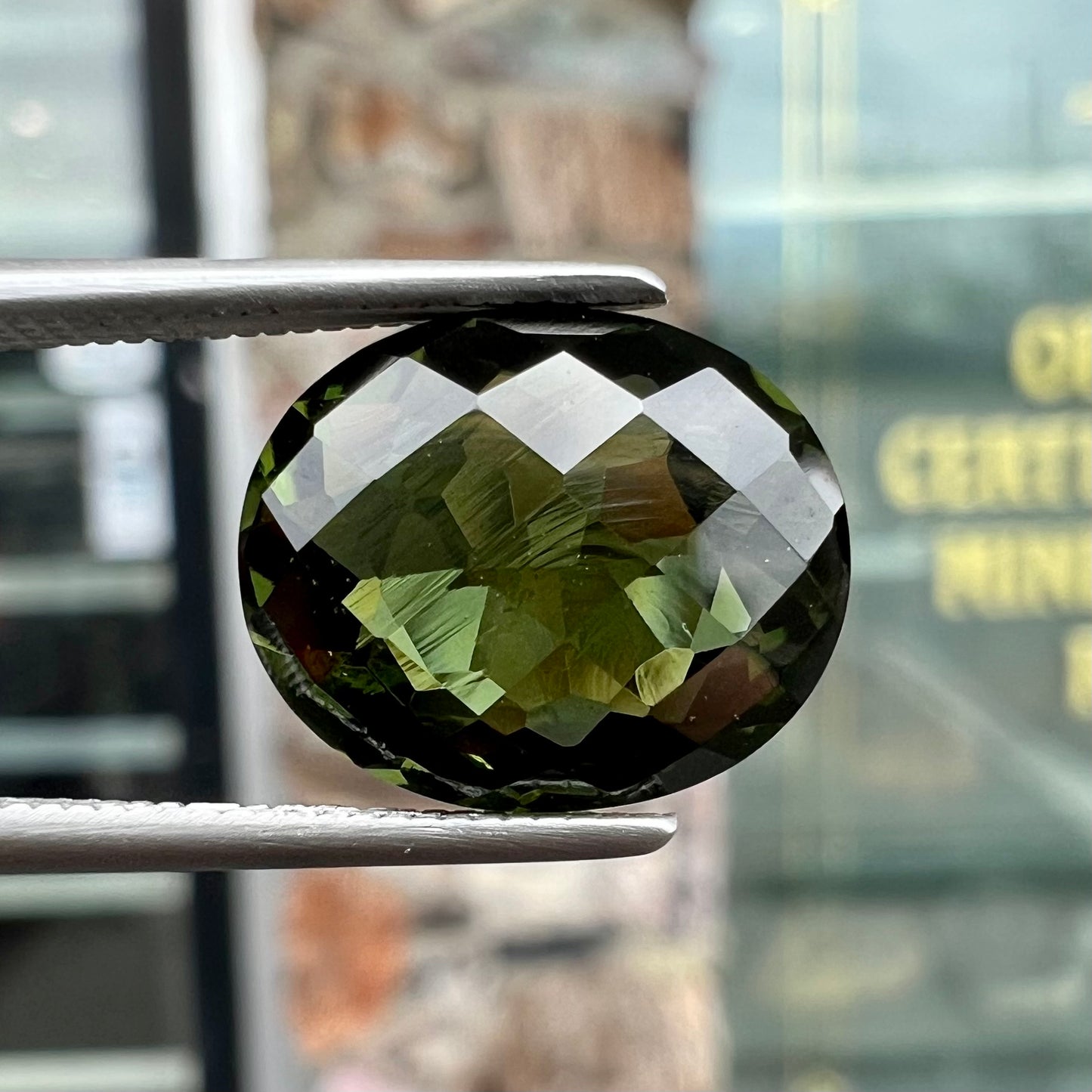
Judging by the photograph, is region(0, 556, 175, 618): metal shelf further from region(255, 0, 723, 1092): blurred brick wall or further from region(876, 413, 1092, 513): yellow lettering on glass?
region(876, 413, 1092, 513): yellow lettering on glass

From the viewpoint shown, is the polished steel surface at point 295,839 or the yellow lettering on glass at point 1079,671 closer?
the polished steel surface at point 295,839

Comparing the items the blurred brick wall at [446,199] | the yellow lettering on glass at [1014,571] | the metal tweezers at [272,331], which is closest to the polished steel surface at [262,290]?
the metal tweezers at [272,331]

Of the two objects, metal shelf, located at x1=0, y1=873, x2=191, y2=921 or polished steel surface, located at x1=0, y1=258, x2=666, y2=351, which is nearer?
polished steel surface, located at x1=0, y1=258, x2=666, y2=351

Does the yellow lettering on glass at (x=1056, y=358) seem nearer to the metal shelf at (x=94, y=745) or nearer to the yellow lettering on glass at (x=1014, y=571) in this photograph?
the yellow lettering on glass at (x=1014, y=571)

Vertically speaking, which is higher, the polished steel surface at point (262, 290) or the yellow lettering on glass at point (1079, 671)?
the polished steel surface at point (262, 290)

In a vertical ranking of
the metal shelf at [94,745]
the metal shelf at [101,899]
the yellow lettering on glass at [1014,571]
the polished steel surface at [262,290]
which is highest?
the polished steel surface at [262,290]

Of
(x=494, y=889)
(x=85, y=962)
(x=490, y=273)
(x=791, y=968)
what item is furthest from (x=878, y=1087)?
(x=490, y=273)

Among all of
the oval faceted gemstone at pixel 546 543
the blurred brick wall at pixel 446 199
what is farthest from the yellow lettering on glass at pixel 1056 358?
the oval faceted gemstone at pixel 546 543

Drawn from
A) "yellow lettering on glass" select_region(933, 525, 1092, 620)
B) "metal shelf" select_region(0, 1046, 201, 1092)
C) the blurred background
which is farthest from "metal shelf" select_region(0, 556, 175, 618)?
"yellow lettering on glass" select_region(933, 525, 1092, 620)
